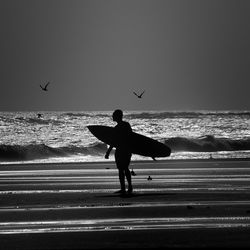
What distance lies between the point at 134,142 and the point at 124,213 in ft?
21.0

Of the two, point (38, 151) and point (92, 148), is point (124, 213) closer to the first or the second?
point (38, 151)

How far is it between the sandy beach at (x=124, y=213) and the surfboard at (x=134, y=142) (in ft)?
2.65

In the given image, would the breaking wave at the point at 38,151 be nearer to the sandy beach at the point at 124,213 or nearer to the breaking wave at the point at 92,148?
the breaking wave at the point at 92,148

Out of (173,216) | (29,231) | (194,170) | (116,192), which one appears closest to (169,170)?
(194,170)

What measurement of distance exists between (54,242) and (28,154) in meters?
36.5

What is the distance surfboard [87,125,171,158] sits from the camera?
1800 cm

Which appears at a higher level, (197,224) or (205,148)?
(197,224)

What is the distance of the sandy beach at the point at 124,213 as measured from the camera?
10430mm

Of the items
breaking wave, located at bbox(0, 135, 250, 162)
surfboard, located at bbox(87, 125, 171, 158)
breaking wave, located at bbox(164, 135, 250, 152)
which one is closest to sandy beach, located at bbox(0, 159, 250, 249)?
surfboard, located at bbox(87, 125, 171, 158)

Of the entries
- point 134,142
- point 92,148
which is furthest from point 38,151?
point 134,142

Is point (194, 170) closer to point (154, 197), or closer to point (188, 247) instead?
point (154, 197)

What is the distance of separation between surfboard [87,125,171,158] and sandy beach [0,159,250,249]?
808mm

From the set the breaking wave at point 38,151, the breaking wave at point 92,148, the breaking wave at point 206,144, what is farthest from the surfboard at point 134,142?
the breaking wave at point 206,144

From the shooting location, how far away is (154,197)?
1700cm
